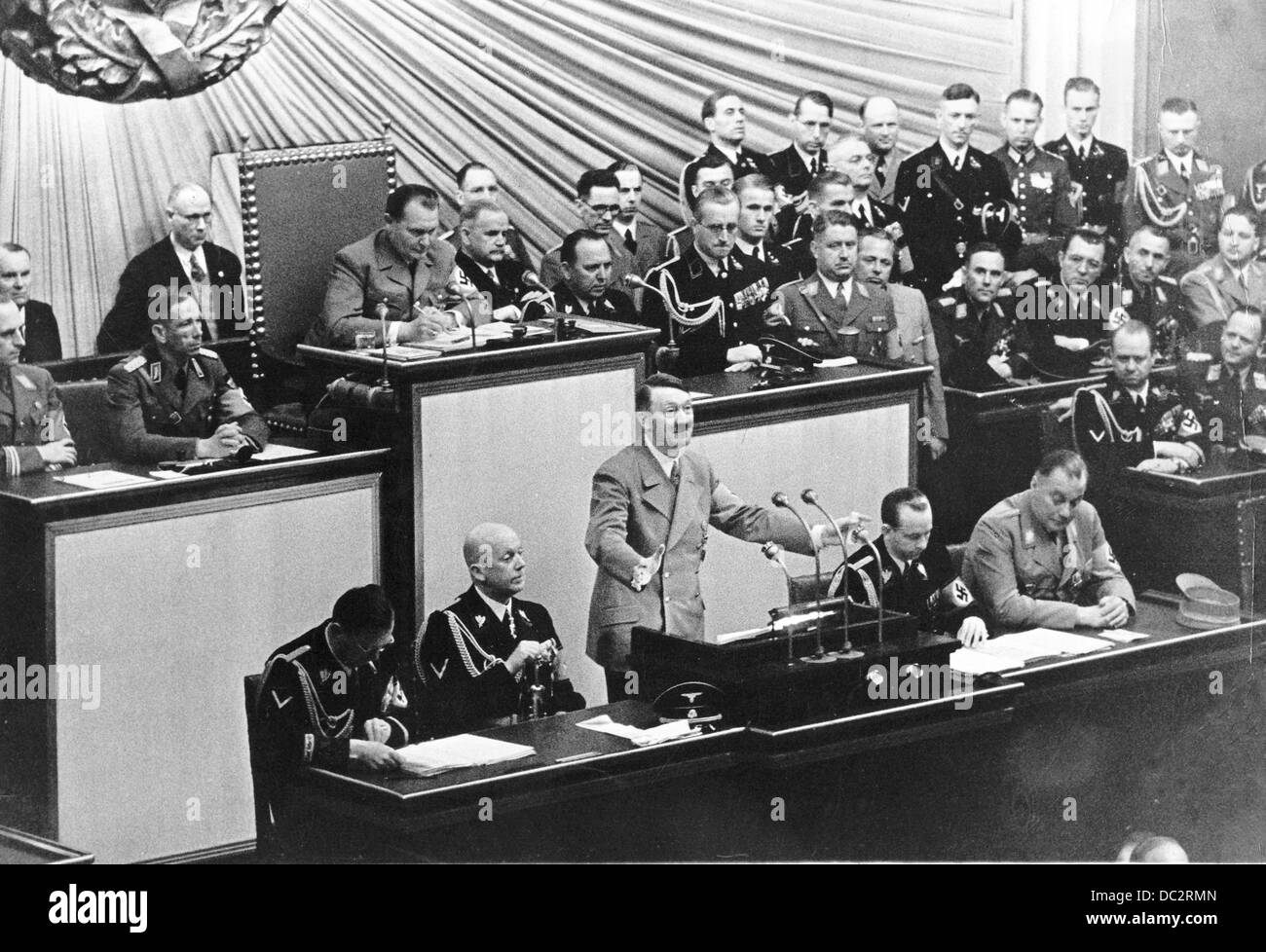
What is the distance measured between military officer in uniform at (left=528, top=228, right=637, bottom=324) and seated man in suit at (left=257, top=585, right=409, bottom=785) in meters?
1.35

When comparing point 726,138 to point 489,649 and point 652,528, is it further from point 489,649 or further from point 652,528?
point 489,649

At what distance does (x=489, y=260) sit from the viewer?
7.84 meters

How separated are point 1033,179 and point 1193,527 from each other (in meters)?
1.25

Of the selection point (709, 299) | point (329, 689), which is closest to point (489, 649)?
point (329, 689)

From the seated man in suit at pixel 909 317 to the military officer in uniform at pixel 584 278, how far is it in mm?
827

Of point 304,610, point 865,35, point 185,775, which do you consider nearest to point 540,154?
point 865,35

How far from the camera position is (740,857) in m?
7.26

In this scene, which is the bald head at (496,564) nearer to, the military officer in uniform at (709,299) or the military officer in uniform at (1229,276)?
the military officer in uniform at (709,299)

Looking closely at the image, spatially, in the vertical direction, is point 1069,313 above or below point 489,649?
above

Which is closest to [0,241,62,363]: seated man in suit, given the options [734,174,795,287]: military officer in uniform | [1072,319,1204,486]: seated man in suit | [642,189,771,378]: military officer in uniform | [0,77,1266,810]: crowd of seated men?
[0,77,1266,810]: crowd of seated men

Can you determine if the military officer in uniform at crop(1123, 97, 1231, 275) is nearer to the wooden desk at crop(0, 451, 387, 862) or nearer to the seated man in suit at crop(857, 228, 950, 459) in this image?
the seated man in suit at crop(857, 228, 950, 459)

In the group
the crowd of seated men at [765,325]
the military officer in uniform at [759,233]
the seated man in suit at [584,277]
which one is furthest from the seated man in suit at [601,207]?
the military officer in uniform at [759,233]

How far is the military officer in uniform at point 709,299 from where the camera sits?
26.3ft
